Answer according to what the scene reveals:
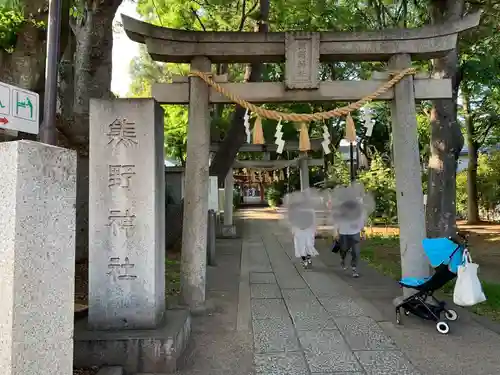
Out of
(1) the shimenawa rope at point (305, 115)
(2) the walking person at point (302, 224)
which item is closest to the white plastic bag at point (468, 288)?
(1) the shimenawa rope at point (305, 115)

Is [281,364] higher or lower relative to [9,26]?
lower

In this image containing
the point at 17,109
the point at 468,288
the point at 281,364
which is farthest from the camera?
the point at 468,288

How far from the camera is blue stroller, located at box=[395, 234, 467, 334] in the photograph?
5250 millimetres

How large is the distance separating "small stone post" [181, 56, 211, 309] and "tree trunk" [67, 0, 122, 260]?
1959 millimetres

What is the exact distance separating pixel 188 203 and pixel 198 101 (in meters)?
1.56

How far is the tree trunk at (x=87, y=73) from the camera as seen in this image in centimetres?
731

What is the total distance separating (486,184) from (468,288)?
20.4m

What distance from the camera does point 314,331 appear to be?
5.39 meters

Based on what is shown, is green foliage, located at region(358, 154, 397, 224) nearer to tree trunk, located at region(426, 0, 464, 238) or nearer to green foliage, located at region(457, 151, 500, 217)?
green foliage, located at region(457, 151, 500, 217)

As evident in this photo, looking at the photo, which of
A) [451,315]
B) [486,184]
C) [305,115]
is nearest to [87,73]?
[305,115]

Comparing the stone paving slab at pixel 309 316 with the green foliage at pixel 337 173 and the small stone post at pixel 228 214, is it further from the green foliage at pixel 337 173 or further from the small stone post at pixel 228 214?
the green foliage at pixel 337 173

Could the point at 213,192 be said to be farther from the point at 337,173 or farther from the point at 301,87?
the point at 337,173

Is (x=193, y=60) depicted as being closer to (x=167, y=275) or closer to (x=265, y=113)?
(x=265, y=113)

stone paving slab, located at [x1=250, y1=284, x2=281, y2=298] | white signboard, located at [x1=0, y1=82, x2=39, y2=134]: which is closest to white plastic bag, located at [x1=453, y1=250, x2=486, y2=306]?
stone paving slab, located at [x1=250, y1=284, x2=281, y2=298]
